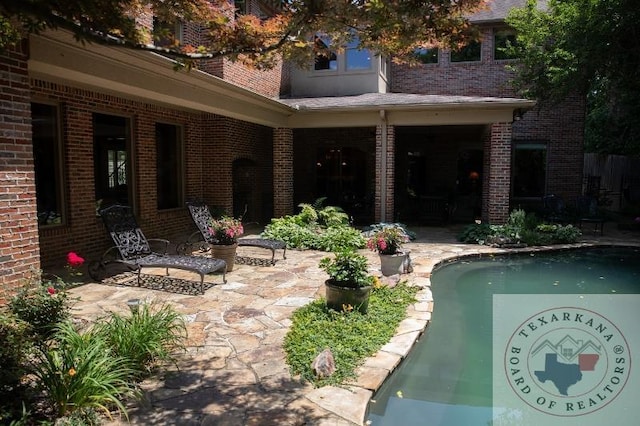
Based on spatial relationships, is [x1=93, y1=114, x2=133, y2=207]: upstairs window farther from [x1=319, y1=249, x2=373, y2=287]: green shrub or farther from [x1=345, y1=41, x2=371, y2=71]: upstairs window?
[x1=345, y1=41, x2=371, y2=71]: upstairs window

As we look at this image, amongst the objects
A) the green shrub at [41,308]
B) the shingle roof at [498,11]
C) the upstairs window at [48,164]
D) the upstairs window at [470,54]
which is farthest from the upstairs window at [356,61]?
the green shrub at [41,308]

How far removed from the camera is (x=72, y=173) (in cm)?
775

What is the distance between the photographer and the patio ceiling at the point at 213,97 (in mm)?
5250

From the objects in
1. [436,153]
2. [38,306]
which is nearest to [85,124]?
[38,306]

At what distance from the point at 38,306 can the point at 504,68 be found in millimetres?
15023

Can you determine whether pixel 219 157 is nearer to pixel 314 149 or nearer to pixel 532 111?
pixel 314 149

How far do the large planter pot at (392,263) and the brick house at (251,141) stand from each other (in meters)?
3.03

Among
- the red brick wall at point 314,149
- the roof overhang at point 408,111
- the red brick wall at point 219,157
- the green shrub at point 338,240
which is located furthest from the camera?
the red brick wall at point 314,149

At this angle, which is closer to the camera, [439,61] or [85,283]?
[85,283]

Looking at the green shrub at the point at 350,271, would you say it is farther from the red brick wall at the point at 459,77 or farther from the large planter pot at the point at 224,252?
the red brick wall at the point at 459,77

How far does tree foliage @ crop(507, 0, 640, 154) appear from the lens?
11.3 meters

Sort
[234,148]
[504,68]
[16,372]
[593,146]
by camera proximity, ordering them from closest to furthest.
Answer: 1. [16,372]
2. [234,148]
3. [504,68]
4. [593,146]

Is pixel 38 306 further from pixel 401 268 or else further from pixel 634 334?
pixel 634 334

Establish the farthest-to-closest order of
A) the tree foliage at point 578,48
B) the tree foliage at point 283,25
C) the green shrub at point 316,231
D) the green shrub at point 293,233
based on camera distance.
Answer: the tree foliage at point 578,48 < the green shrub at point 293,233 < the green shrub at point 316,231 < the tree foliage at point 283,25
